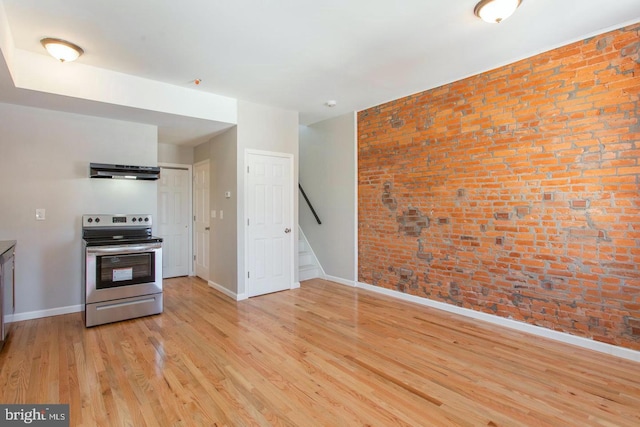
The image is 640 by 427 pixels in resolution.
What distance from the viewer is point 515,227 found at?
10.7 feet

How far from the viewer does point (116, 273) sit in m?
3.50

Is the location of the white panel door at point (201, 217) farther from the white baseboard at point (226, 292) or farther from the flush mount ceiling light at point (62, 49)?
the flush mount ceiling light at point (62, 49)

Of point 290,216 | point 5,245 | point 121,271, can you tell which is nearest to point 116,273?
point 121,271

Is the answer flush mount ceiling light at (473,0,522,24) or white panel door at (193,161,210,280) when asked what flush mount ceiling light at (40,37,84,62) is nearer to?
white panel door at (193,161,210,280)

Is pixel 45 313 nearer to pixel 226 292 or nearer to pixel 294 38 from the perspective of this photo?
pixel 226 292

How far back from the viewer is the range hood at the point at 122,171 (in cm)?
370

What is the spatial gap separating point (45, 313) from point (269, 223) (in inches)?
112

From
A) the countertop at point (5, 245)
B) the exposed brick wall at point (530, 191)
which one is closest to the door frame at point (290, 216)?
the exposed brick wall at point (530, 191)

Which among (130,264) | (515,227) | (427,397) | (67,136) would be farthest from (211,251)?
(515,227)

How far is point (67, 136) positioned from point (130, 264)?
1730 millimetres

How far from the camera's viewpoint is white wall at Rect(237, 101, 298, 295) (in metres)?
4.38

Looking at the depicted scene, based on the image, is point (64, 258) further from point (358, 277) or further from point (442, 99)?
point (442, 99)

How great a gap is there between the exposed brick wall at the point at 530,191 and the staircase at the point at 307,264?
1.51 metres

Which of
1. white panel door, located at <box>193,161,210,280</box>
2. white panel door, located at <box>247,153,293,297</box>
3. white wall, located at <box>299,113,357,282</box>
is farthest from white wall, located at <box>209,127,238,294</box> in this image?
white wall, located at <box>299,113,357,282</box>
